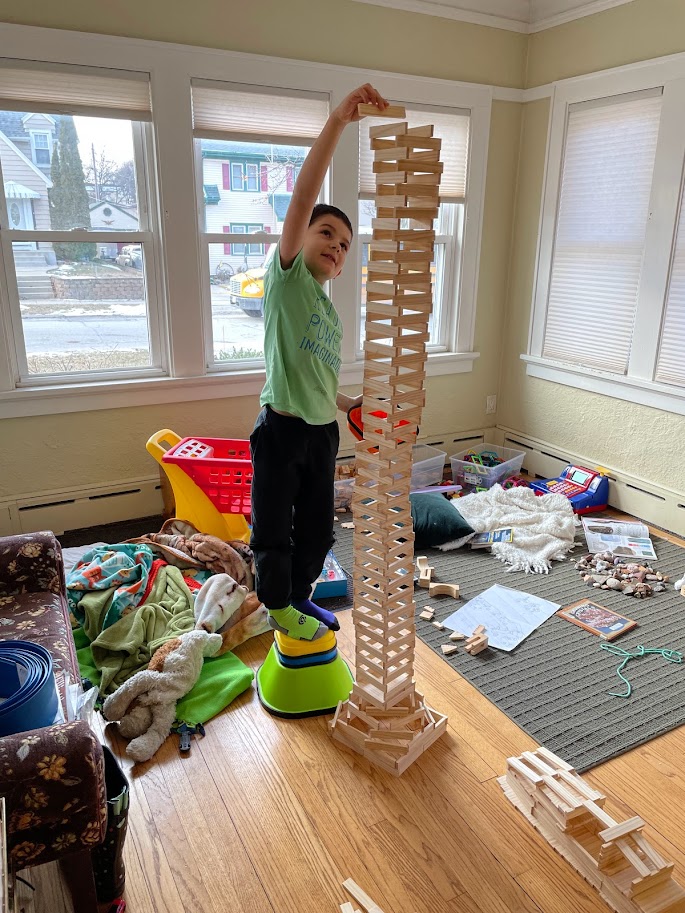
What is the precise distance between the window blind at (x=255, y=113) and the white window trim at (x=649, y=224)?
1254 mm

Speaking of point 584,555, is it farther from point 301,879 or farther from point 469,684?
point 301,879

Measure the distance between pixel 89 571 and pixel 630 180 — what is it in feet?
9.55

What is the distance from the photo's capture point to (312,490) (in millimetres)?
1893

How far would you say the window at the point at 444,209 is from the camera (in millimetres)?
3455

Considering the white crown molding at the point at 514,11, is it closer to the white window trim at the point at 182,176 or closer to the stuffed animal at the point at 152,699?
the white window trim at the point at 182,176

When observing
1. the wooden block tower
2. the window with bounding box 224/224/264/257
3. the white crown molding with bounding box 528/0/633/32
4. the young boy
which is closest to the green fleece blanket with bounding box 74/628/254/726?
the young boy

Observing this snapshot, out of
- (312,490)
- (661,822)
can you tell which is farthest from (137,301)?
(661,822)

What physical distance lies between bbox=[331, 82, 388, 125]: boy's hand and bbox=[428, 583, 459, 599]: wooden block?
174cm

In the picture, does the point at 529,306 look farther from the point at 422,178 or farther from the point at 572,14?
the point at 422,178

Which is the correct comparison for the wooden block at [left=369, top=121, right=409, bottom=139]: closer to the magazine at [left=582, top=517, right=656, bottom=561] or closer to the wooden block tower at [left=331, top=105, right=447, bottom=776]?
the wooden block tower at [left=331, top=105, right=447, bottom=776]

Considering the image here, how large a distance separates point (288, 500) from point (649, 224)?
92.1 inches

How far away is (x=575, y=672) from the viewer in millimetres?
2189

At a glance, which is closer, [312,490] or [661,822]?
[661,822]

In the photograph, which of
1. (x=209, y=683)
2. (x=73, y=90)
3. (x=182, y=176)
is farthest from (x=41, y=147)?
(x=209, y=683)
